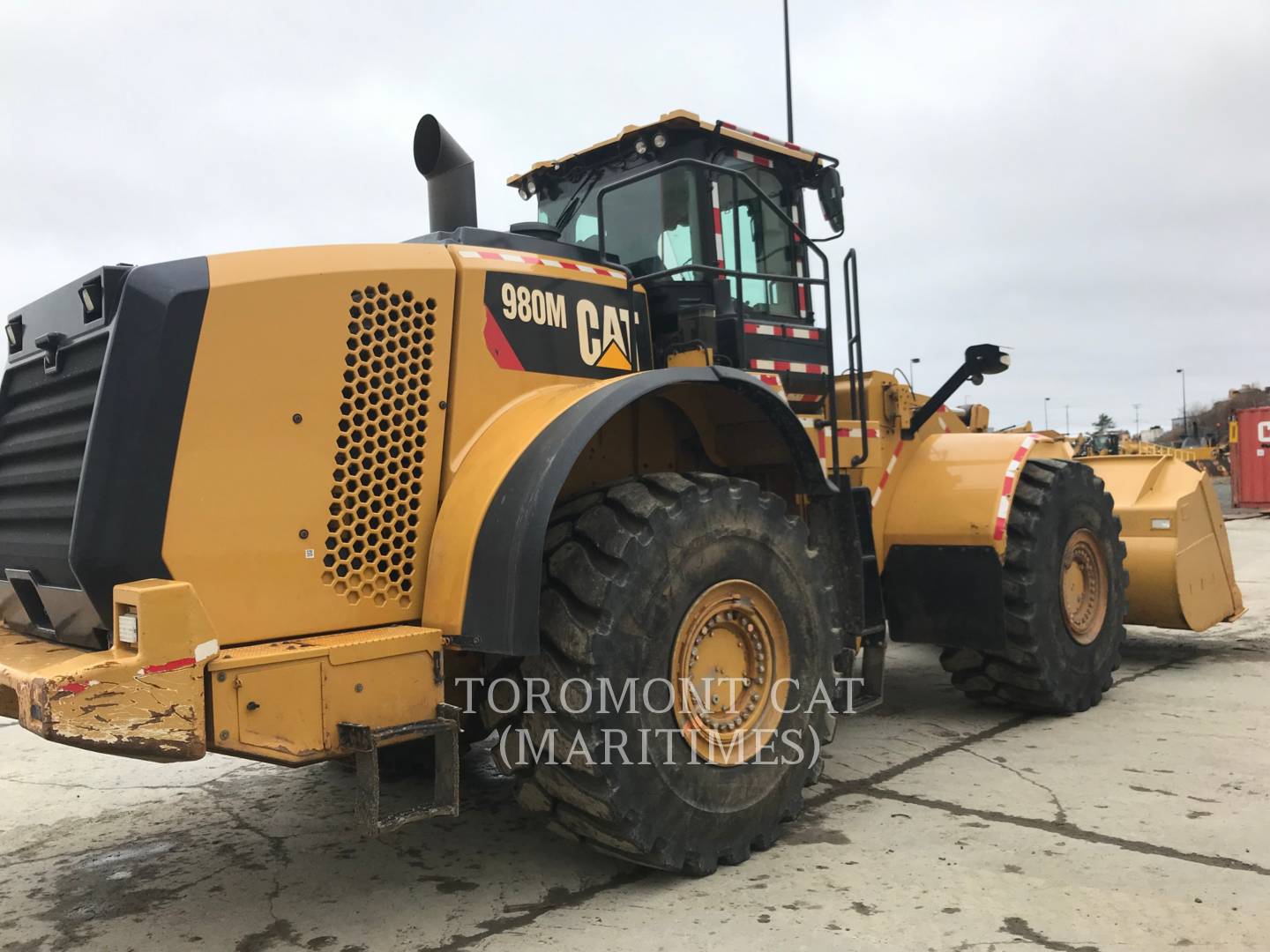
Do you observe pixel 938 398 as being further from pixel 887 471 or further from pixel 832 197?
pixel 832 197

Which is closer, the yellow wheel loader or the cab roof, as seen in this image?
the yellow wheel loader

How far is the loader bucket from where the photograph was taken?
687 cm

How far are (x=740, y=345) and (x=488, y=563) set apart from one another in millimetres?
1724

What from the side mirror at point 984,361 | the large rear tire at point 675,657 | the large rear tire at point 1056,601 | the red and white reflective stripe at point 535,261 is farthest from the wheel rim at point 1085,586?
the red and white reflective stripe at point 535,261

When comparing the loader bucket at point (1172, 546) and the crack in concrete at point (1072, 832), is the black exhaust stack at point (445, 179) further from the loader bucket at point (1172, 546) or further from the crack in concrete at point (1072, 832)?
the loader bucket at point (1172, 546)

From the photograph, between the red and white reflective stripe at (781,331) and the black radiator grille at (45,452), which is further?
the red and white reflective stripe at (781,331)

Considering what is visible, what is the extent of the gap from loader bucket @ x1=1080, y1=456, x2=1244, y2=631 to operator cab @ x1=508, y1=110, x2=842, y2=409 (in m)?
3.15

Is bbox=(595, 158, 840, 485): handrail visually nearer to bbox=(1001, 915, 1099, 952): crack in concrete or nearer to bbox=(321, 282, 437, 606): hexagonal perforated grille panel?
bbox=(321, 282, 437, 606): hexagonal perforated grille panel

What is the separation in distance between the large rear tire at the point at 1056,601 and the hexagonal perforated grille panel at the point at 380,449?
3.48 meters

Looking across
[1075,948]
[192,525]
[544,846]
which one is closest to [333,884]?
[544,846]

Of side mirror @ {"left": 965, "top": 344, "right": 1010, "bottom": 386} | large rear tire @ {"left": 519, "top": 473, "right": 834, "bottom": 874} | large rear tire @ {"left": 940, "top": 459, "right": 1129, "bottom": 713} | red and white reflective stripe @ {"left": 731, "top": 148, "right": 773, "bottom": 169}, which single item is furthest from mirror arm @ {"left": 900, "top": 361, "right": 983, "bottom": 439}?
large rear tire @ {"left": 519, "top": 473, "right": 834, "bottom": 874}

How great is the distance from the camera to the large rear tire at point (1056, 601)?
544cm

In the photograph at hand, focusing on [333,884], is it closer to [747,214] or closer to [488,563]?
[488,563]

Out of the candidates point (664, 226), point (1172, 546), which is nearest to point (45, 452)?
point (664, 226)
